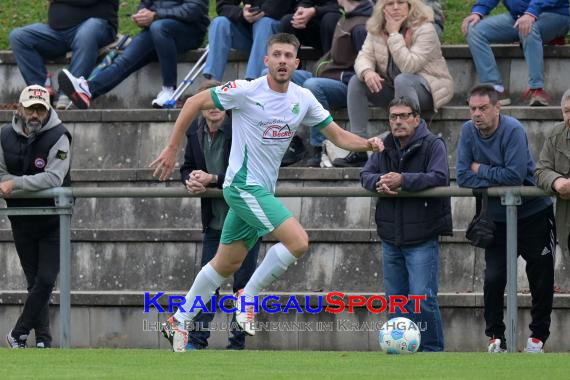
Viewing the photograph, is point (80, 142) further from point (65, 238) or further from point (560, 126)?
point (560, 126)

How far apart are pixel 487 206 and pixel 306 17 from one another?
164 inches

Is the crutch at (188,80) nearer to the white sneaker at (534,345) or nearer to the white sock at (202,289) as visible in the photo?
the white sock at (202,289)

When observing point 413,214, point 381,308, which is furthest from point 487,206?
point 381,308

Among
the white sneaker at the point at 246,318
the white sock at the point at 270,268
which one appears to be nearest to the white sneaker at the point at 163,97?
the white sock at the point at 270,268

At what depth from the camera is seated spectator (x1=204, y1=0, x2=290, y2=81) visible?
14.6 metres

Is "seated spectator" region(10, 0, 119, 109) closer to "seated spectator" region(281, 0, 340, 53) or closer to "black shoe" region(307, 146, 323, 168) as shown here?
"seated spectator" region(281, 0, 340, 53)

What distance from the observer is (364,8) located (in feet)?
47.0

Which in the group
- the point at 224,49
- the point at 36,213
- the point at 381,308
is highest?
the point at 224,49

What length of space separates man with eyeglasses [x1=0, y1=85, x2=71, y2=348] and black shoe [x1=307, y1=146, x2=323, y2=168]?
2.79 m

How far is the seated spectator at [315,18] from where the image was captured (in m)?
14.6

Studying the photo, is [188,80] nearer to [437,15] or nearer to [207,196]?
[437,15]

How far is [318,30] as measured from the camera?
590 inches

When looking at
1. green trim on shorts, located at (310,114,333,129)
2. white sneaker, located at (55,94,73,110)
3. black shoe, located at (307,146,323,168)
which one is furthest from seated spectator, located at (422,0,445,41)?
white sneaker, located at (55,94,73,110)

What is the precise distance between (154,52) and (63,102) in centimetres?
107
